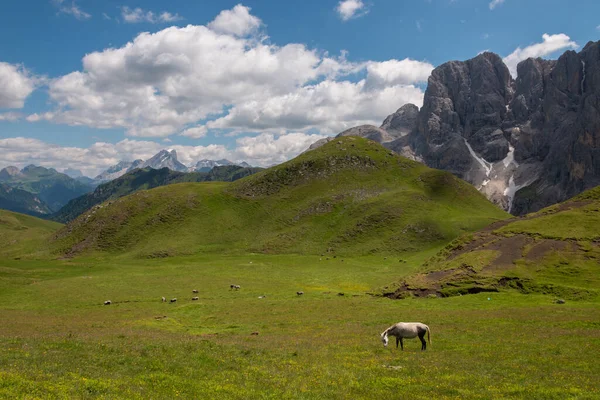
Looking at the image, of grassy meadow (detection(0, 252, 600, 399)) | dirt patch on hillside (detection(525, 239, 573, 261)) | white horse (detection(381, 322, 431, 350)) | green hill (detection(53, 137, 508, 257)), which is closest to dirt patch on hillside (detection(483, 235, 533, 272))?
dirt patch on hillside (detection(525, 239, 573, 261))

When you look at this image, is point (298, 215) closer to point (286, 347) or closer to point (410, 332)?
point (286, 347)

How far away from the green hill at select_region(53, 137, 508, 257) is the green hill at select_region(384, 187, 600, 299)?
188 ft

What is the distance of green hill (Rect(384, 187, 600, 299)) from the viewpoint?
54125mm

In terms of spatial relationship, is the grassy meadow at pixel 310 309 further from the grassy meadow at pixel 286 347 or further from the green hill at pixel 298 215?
the green hill at pixel 298 215

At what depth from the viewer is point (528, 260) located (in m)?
59.4

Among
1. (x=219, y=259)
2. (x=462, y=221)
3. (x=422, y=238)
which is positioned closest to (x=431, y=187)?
(x=462, y=221)

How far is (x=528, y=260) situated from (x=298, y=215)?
10861 centimetres

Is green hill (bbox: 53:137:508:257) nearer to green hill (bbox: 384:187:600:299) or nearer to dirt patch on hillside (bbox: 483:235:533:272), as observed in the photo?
green hill (bbox: 384:187:600:299)

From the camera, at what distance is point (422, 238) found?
433 feet

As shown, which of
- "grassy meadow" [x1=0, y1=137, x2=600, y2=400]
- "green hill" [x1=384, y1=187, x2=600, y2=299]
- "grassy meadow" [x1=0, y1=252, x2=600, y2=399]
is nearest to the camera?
"grassy meadow" [x1=0, y1=252, x2=600, y2=399]

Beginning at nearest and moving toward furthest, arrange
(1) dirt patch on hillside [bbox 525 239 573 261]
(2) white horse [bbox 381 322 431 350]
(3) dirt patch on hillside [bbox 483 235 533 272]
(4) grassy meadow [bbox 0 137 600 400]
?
(4) grassy meadow [bbox 0 137 600 400] < (2) white horse [bbox 381 322 431 350] < (1) dirt patch on hillside [bbox 525 239 573 261] < (3) dirt patch on hillside [bbox 483 235 533 272]

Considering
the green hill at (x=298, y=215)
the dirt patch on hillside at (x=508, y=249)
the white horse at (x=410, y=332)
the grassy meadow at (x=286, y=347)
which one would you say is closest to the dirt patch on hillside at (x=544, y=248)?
the dirt patch on hillside at (x=508, y=249)

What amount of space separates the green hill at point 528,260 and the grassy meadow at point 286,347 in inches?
160

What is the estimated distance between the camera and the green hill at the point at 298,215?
5394 inches
